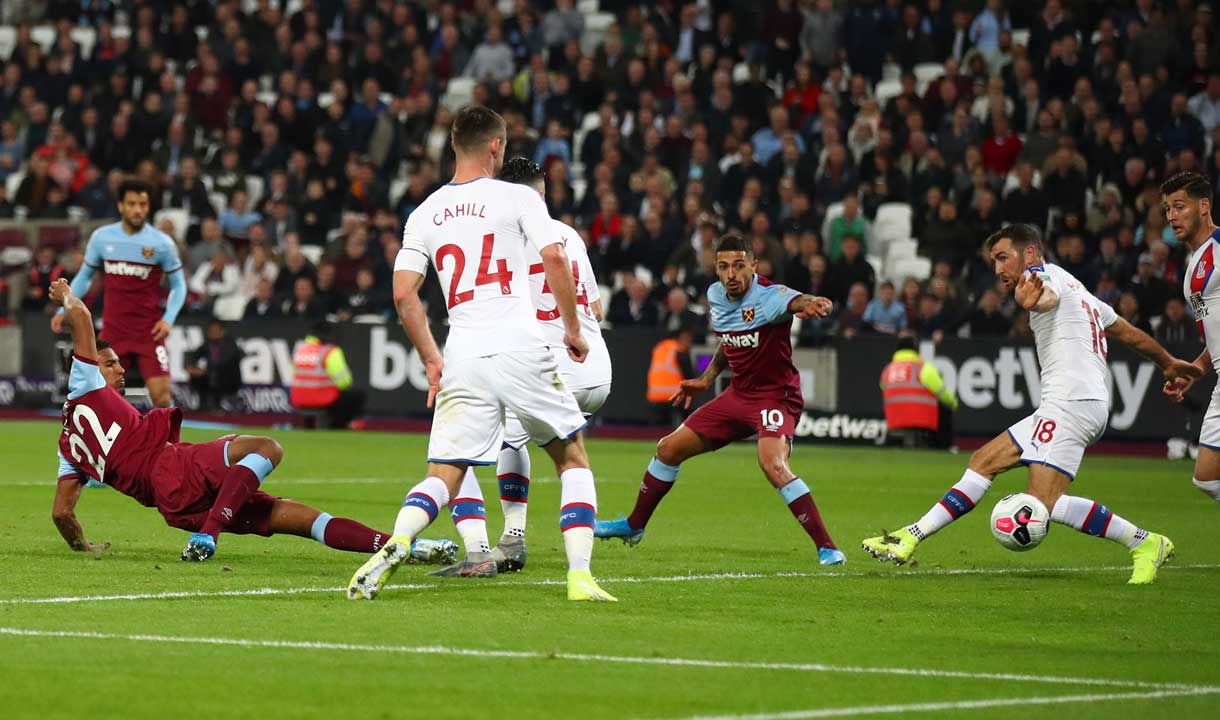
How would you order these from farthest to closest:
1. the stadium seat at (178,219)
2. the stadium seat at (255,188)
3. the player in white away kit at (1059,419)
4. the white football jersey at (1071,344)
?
the stadium seat at (255,188) → the stadium seat at (178,219) → the white football jersey at (1071,344) → the player in white away kit at (1059,419)

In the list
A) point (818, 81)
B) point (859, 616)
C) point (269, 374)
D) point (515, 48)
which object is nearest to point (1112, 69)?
point (818, 81)

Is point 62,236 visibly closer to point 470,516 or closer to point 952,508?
point 470,516

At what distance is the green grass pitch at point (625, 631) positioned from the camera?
648 centimetres

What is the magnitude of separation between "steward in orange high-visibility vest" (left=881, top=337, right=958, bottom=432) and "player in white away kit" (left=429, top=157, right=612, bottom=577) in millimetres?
12531

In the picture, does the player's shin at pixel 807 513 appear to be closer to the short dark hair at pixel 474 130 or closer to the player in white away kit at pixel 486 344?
the player in white away kit at pixel 486 344

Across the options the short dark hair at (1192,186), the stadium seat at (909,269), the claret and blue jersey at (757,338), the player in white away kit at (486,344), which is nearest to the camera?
the player in white away kit at (486,344)

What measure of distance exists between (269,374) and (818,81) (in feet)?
30.8

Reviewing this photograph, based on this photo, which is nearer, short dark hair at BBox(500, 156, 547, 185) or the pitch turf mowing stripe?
the pitch turf mowing stripe

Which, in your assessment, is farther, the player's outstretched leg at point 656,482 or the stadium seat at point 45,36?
the stadium seat at point 45,36

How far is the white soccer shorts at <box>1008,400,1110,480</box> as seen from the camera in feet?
35.5

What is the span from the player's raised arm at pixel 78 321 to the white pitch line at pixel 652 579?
208 cm

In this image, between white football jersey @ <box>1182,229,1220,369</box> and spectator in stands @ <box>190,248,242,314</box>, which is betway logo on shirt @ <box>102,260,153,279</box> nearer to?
white football jersey @ <box>1182,229,1220,369</box>

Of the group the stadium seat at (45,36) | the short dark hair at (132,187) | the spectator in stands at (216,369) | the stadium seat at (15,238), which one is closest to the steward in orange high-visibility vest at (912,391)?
the spectator in stands at (216,369)

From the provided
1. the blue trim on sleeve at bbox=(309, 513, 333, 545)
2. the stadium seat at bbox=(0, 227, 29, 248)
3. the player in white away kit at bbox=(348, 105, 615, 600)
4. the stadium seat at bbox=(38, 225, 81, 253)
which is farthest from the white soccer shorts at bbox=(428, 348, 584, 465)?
the stadium seat at bbox=(0, 227, 29, 248)
